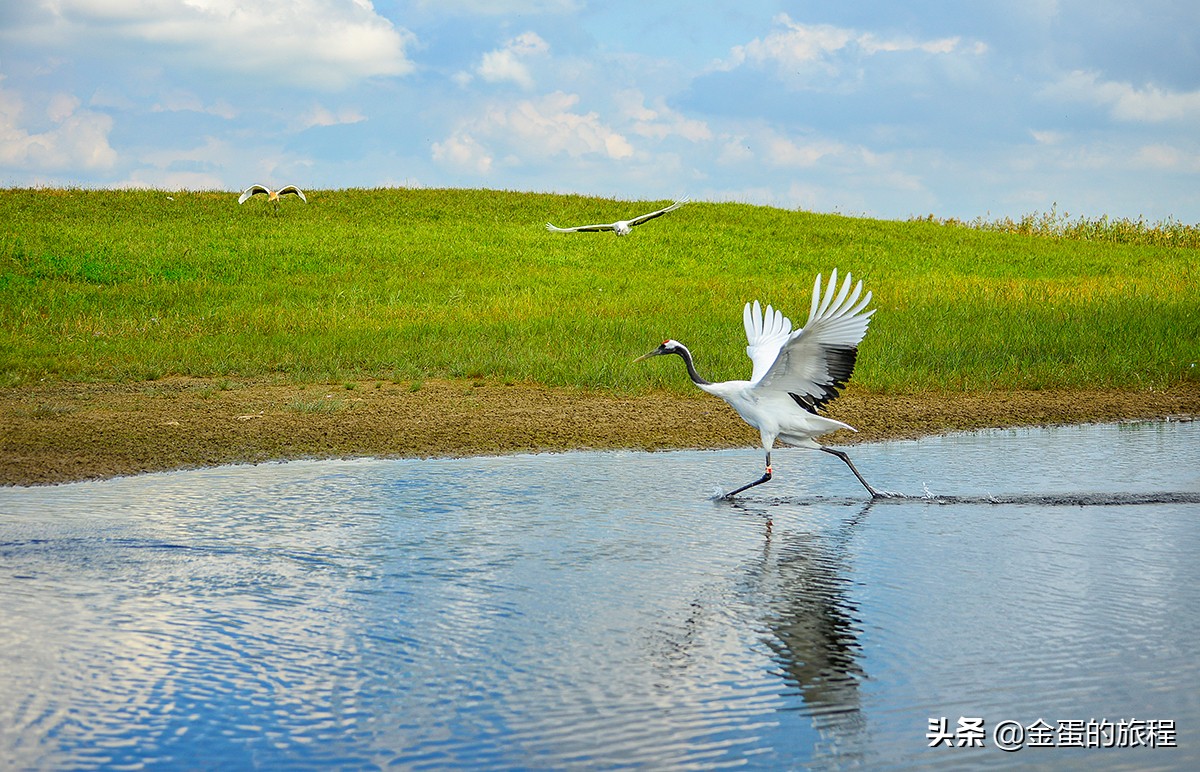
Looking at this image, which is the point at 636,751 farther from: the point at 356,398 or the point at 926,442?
the point at 356,398

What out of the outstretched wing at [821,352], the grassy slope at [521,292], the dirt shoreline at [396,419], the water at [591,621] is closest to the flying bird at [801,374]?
the outstretched wing at [821,352]

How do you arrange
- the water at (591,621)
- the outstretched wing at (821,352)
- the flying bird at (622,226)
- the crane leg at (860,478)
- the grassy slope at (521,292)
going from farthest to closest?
the grassy slope at (521,292), the flying bird at (622,226), the crane leg at (860,478), the outstretched wing at (821,352), the water at (591,621)

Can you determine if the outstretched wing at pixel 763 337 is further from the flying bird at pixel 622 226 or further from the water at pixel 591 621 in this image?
the flying bird at pixel 622 226

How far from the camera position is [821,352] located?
7883 mm

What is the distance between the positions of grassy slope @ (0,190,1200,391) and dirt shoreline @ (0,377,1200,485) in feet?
2.27

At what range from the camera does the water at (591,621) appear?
423 centimetres

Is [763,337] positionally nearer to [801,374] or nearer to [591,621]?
[801,374]

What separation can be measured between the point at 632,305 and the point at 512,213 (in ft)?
55.9

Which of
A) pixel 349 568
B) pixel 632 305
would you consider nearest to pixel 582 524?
pixel 349 568

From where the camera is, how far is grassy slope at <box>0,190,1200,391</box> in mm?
14367

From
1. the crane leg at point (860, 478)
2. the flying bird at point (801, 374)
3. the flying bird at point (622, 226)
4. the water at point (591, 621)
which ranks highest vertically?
the flying bird at point (622, 226)

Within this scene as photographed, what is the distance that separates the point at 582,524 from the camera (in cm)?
740

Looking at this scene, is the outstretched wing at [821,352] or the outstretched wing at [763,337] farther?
the outstretched wing at [763,337]

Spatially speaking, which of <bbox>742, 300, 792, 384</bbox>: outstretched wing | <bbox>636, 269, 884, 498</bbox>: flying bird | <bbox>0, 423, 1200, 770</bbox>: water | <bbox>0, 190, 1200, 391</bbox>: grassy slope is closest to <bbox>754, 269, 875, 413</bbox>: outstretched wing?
<bbox>636, 269, 884, 498</bbox>: flying bird
